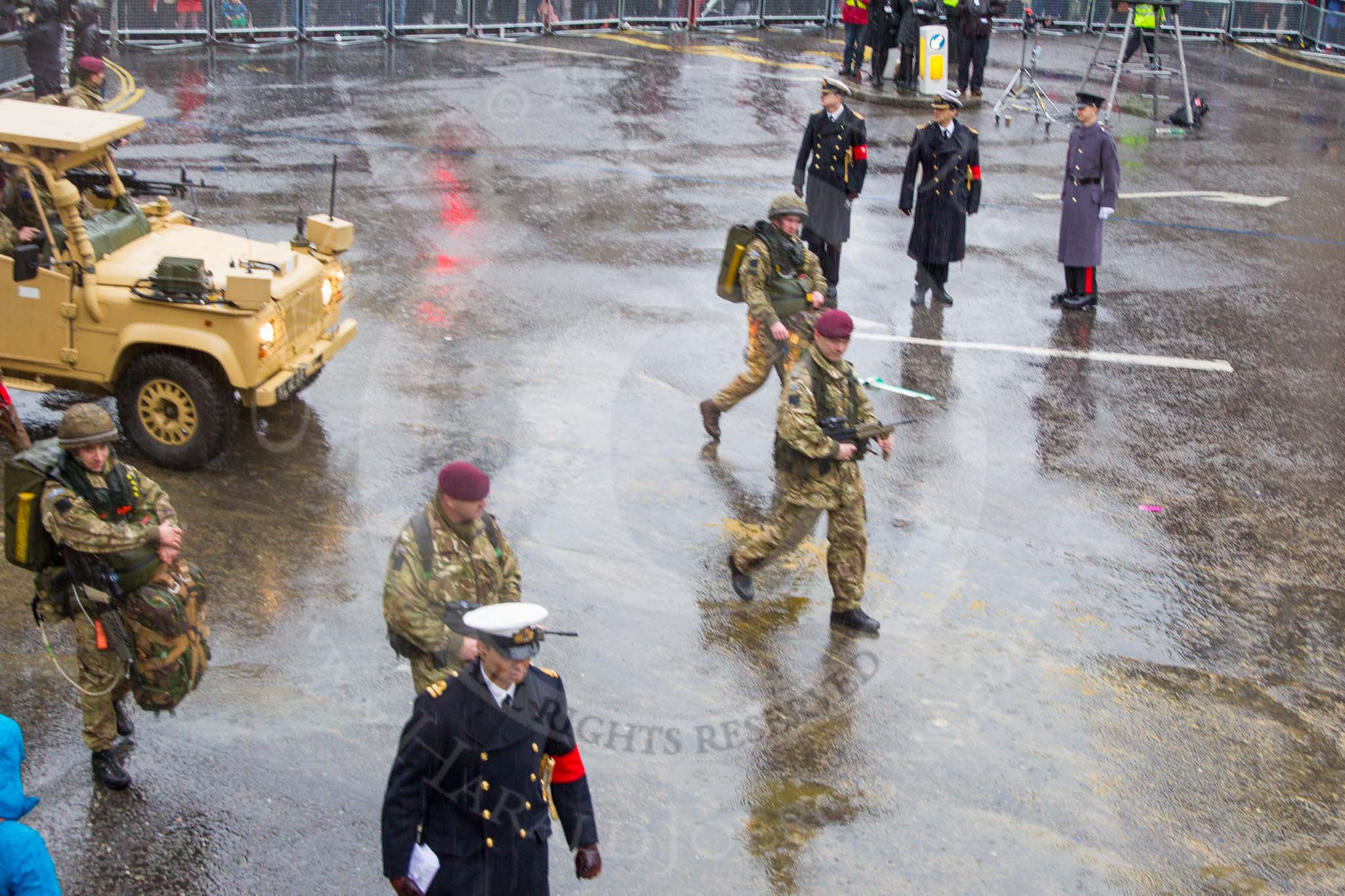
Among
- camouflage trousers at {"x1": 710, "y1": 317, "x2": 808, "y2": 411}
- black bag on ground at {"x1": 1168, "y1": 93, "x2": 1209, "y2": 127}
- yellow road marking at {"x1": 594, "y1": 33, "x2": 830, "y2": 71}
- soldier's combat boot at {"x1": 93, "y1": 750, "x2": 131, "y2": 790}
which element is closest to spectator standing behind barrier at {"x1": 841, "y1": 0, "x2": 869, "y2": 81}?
yellow road marking at {"x1": 594, "y1": 33, "x2": 830, "y2": 71}

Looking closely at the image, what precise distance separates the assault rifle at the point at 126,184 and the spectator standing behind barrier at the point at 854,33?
13626 millimetres

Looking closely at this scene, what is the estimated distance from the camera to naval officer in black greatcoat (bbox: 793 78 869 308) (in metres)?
12.4

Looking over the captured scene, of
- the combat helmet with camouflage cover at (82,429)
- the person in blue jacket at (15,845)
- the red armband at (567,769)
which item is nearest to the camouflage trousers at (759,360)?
the combat helmet with camouflage cover at (82,429)

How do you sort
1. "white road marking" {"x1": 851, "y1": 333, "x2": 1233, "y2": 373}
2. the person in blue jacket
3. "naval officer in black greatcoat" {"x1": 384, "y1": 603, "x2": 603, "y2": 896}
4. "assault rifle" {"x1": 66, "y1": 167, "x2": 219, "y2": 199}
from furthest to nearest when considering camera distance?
"white road marking" {"x1": 851, "y1": 333, "x2": 1233, "y2": 373} < "assault rifle" {"x1": 66, "y1": 167, "x2": 219, "y2": 199} < "naval officer in black greatcoat" {"x1": 384, "y1": 603, "x2": 603, "y2": 896} < the person in blue jacket

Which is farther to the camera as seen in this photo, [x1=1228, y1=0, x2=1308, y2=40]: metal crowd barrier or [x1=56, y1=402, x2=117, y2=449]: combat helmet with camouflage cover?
[x1=1228, y1=0, x2=1308, y2=40]: metal crowd barrier

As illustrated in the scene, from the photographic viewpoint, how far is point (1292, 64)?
85.7 ft

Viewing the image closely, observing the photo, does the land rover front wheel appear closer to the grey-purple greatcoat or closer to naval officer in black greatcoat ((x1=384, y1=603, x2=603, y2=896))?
naval officer in black greatcoat ((x1=384, y1=603, x2=603, y2=896))

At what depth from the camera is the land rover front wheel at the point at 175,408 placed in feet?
27.9

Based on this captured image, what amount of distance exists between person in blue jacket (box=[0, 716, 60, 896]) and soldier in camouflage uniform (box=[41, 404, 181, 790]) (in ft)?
5.05

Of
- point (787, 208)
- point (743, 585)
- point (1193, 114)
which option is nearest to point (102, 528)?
point (743, 585)

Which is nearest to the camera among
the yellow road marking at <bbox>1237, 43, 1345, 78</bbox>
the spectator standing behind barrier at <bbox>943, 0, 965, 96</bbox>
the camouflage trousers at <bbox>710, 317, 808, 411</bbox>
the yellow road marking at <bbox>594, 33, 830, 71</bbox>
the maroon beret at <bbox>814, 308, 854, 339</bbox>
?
the maroon beret at <bbox>814, 308, 854, 339</bbox>

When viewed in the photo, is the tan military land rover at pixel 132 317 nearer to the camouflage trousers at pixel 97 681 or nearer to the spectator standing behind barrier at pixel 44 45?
the camouflage trousers at pixel 97 681

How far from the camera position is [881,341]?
11.8 meters

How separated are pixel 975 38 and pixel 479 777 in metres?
18.7
